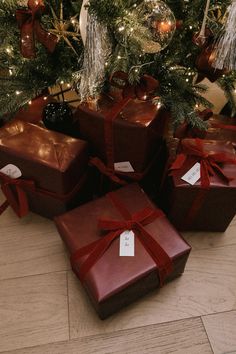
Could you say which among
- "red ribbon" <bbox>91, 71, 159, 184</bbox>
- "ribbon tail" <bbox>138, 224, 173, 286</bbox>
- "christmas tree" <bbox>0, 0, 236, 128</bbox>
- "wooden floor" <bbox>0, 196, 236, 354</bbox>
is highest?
"christmas tree" <bbox>0, 0, 236, 128</bbox>

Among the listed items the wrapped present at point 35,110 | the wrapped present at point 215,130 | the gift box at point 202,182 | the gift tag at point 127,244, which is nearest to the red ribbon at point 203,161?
the gift box at point 202,182

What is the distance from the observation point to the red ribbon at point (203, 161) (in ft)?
2.92

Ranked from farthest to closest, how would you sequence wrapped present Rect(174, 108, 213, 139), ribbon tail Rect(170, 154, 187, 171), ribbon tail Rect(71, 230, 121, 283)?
1. wrapped present Rect(174, 108, 213, 139)
2. ribbon tail Rect(170, 154, 187, 171)
3. ribbon tail Rect(71, 230, 121, 283)

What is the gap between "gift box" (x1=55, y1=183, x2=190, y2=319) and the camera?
0.80 metres

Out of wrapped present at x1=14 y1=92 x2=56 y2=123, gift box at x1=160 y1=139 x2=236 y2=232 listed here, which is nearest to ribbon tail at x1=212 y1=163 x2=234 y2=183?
gift box at x1=160 y1=139 x2=236 y2=232

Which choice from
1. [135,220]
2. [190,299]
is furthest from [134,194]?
[190,299]

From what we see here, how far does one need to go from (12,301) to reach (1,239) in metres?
0.22

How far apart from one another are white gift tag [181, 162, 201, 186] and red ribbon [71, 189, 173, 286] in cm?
13

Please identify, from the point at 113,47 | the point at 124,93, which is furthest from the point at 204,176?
the point at 113,47

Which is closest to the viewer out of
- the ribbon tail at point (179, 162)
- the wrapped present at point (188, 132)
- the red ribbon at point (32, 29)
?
the red ribbon at point (32, 29)

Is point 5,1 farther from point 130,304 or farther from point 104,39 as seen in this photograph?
point 130,304

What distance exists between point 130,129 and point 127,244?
1.03 feet

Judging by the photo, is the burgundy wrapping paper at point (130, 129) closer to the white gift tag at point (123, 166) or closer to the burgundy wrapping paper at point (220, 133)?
the white gift tag at point (123, 166)

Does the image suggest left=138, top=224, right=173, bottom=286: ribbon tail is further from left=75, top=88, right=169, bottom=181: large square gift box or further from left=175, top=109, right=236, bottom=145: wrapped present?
left=175, top=109, right=236, bottom=145: wrapped present
